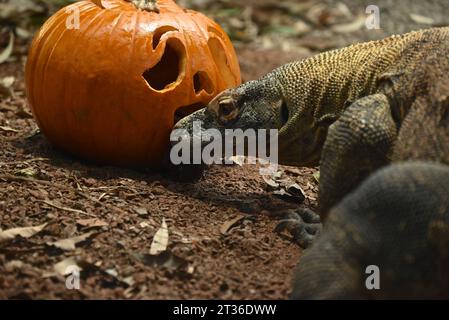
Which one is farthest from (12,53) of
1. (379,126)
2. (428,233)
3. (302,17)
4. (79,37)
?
(428,233)

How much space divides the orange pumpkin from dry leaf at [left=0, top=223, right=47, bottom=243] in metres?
1.36

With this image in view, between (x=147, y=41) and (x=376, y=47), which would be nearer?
(x=376, y=47)

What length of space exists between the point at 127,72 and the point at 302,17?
718 centimetres

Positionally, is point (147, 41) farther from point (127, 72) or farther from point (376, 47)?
point (376, 47)

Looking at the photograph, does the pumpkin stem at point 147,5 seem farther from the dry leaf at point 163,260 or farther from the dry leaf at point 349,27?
the dry leaf at point 349,27

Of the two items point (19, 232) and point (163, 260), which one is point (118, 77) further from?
point (163, 260)

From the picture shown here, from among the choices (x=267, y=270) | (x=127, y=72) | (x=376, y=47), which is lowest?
(x=267, y=270)

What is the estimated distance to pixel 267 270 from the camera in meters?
4.37

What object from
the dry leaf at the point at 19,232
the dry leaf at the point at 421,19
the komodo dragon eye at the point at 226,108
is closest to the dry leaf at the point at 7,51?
the komodo dragon eye at the point at 226,108

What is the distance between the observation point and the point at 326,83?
497cm

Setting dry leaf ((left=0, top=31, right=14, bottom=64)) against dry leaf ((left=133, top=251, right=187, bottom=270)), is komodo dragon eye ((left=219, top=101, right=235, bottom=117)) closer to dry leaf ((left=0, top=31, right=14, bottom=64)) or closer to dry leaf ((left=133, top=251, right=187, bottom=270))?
dry leaf ((left=133, top=251, right=187, bottom=270))

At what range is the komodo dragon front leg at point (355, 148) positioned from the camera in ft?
13.7
